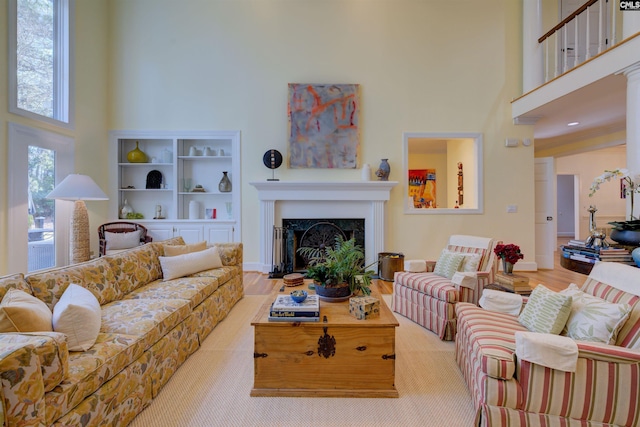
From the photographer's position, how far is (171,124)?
495cm

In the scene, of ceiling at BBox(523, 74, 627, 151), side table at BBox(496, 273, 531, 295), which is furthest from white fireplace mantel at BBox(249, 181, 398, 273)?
ceiling at BBox(523, 74, 627, 151)

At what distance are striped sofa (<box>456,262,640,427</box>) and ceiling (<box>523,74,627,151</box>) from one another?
344 cm

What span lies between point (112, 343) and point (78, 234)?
9.54 ft

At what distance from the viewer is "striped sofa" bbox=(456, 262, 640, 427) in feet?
4.20

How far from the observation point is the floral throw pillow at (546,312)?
1603mm

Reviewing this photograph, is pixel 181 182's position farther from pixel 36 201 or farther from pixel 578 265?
pixel 578 265

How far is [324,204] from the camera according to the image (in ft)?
16.1

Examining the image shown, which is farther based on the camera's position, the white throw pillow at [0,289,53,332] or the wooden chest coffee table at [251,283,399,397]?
the wooden chest coffee table at [251,283,399,397]

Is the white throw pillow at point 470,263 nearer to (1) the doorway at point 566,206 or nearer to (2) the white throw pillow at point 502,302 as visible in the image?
(2) the white throw pillow at point 502,302

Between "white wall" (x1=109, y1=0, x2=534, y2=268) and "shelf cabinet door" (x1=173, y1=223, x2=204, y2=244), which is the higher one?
"white wall" (x1=109, y1=0, x2=534, y2=268)

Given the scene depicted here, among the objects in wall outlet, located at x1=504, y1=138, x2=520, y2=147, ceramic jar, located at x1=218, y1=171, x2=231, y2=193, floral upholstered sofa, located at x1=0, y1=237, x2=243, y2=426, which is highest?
wall outlet, located at x1=504, y1=138, x2=520, y2=147

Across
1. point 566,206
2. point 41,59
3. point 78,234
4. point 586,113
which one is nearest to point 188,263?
point 78,234

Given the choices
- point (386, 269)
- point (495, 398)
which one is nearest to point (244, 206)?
point (386, 269)

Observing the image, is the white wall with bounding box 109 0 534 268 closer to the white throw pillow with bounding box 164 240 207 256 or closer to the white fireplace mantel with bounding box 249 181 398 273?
the white fireplace mantel with bounding box 249 181 398 273
